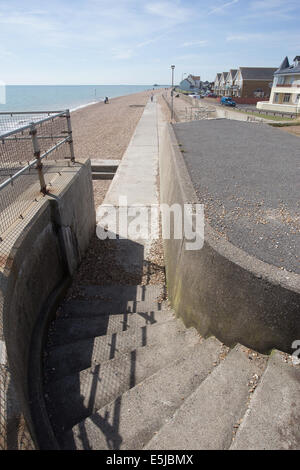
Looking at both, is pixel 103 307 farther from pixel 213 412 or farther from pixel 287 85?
pixel 287 85

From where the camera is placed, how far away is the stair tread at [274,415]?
2010mm

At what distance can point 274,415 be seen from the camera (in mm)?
2143

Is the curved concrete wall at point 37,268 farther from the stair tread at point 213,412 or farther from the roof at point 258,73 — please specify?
the roof at point 258,73

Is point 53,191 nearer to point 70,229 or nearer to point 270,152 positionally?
point 70,229

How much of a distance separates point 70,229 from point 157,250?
2431 millimetres

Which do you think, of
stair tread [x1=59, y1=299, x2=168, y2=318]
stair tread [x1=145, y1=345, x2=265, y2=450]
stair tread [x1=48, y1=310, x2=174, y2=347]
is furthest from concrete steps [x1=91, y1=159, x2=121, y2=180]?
stair tread [x1=145, y1=345, x2=265, y2=450]

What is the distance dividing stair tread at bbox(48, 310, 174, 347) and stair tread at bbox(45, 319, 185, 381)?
0.31 metres

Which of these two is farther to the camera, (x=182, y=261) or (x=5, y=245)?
(x=182, y=261)

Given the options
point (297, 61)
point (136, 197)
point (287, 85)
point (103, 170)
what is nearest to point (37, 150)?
point (136, 197)

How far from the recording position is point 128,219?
8.41 m

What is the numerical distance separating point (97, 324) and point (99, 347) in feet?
2.10

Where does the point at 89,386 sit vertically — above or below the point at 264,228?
below

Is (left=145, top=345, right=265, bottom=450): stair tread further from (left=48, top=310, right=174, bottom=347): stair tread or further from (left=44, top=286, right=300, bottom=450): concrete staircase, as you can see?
(left=48, top=310, right=174, bottom=347): stair tread
